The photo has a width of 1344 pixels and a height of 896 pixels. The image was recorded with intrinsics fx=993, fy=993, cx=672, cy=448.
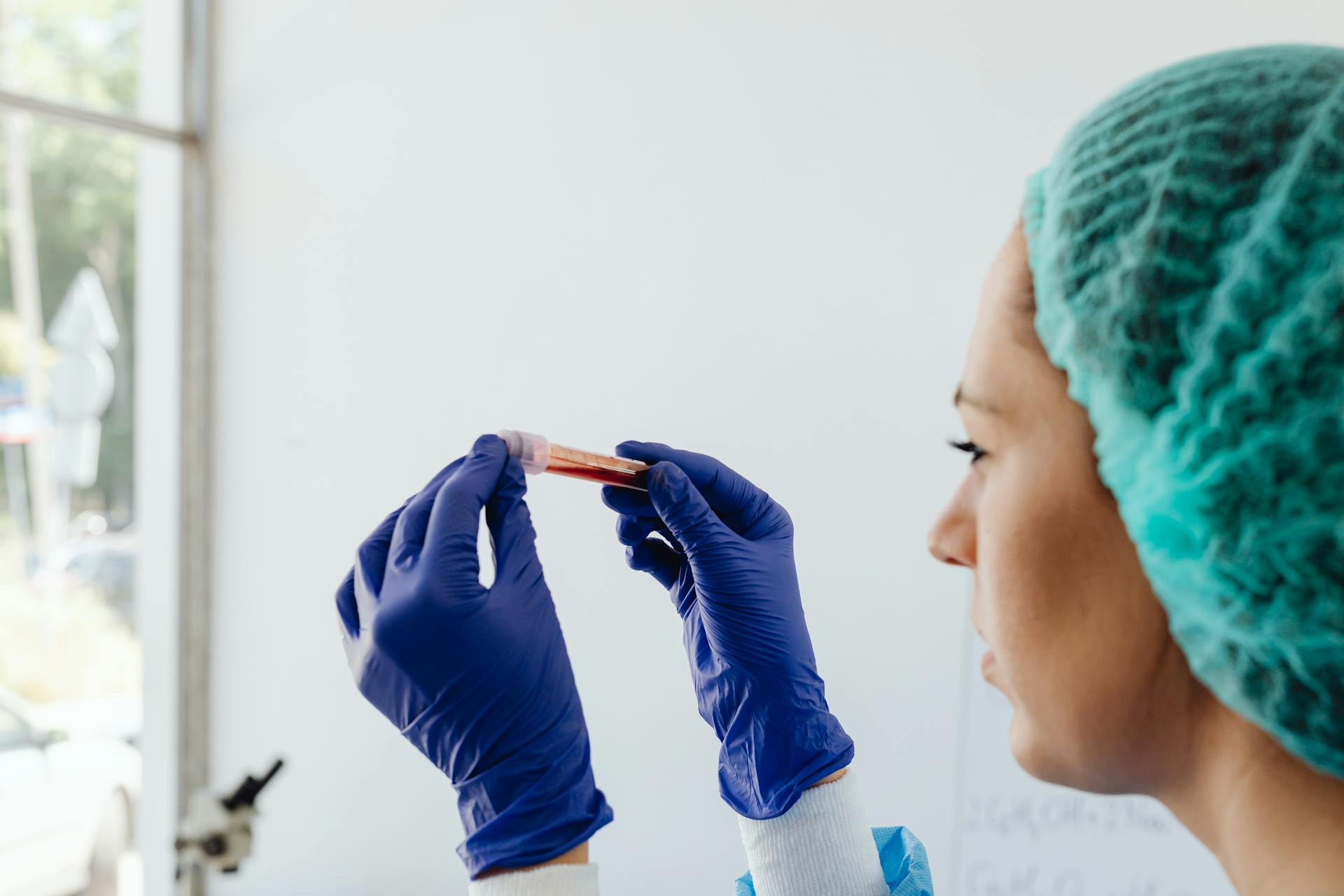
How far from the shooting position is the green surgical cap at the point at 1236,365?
1.60ft

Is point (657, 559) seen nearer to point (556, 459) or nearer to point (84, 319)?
point (556, 459)

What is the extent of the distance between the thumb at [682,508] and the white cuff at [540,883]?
30 cm

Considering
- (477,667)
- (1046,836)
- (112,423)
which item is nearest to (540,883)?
(477,667)

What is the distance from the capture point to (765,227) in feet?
5.69

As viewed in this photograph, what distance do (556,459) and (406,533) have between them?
14 centimetres

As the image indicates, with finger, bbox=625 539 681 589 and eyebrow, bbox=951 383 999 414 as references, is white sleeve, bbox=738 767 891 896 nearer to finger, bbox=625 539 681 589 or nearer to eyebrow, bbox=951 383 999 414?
finger, bbox=625 539 681 589

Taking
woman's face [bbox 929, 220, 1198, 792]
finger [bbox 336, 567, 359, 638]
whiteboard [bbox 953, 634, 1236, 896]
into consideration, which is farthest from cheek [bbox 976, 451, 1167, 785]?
whiteboard [bbox 953, 634, 1236, 896]

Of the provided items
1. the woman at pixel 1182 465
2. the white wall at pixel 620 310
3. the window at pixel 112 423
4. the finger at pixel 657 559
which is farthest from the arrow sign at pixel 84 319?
the woman at pixel 1182 465

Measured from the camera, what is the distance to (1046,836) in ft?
5.25

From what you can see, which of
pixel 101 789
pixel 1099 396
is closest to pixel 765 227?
pixel 1099 396

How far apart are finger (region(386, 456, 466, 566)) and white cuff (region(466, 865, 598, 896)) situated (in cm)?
25

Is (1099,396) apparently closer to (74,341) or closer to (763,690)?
(763,690)

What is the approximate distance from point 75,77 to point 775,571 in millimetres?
2162

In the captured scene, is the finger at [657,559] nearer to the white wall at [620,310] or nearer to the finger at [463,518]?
the finger at [463,518]
